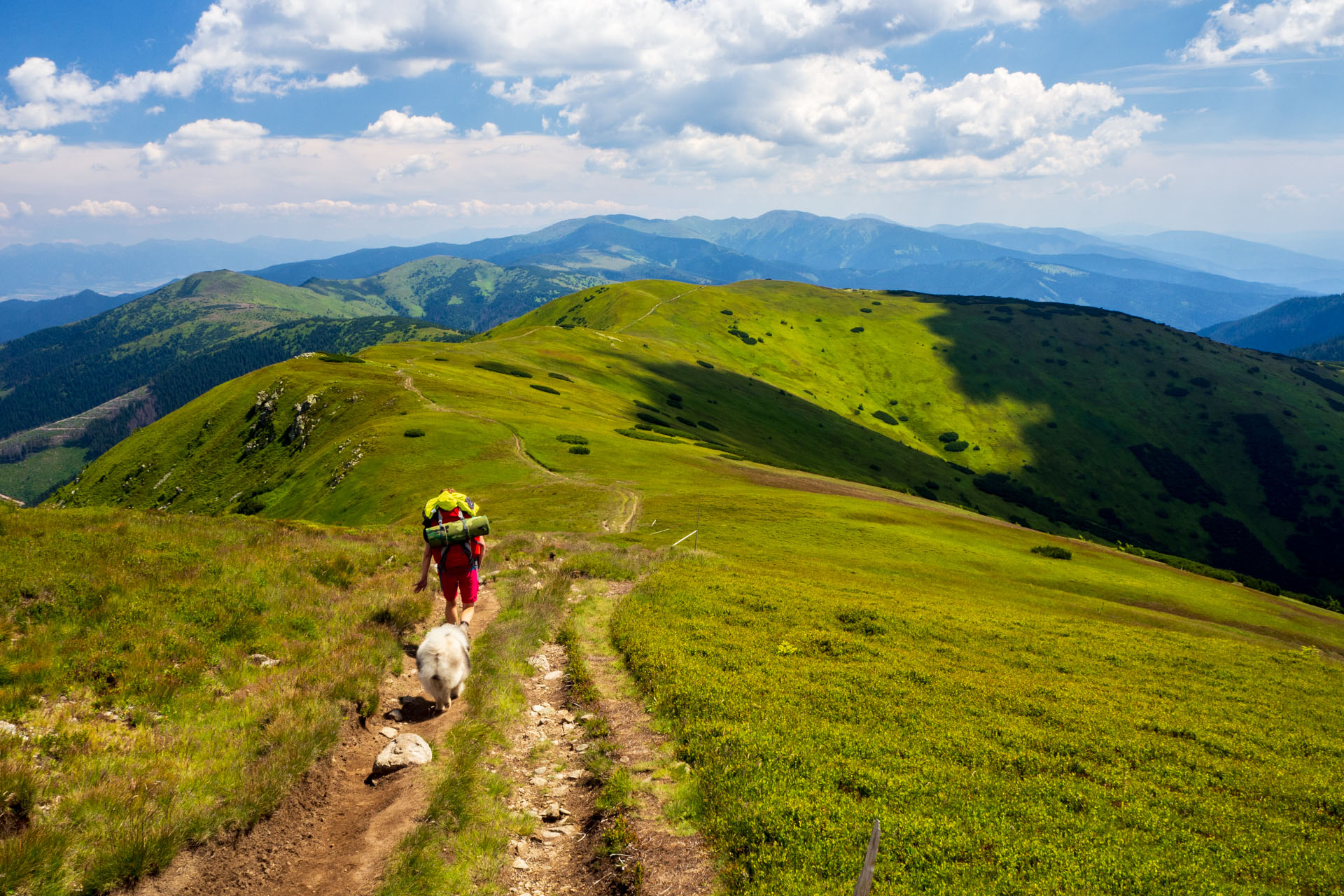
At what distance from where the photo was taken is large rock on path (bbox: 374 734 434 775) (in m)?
11.0

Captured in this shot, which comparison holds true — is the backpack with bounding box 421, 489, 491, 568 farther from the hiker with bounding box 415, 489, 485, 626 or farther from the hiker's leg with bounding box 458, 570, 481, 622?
the hiker's leg with bounding box 458, 570, 481, 622

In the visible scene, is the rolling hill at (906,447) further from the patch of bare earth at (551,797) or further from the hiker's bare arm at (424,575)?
the patch of bare earth at (551,797)

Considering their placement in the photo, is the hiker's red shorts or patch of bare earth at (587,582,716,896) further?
the hiker's red shorts

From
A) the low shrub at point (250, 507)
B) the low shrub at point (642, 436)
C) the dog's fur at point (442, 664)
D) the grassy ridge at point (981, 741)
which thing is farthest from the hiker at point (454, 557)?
the low shrub at point (250, 507)

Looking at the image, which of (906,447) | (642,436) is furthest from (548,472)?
(906,447)

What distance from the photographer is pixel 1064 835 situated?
36.0ft

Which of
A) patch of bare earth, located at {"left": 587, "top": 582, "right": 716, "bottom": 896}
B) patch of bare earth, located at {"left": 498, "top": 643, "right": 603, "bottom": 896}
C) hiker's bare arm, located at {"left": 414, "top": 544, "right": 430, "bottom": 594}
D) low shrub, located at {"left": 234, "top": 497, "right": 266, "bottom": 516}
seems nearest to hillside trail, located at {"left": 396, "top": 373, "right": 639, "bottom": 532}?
low shrub, located at {"left": 234, "top": 497, "right": 266, "bottom": 516}

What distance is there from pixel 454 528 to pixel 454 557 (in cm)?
87

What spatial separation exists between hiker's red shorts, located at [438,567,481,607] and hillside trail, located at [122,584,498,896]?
4121mm

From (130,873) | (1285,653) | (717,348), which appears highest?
(717,348)

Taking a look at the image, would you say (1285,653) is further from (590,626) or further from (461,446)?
(461,446)

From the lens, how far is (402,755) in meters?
A: 11.2

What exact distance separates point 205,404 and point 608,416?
7941cm

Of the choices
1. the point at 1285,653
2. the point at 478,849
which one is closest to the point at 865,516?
the point at 1285,653
